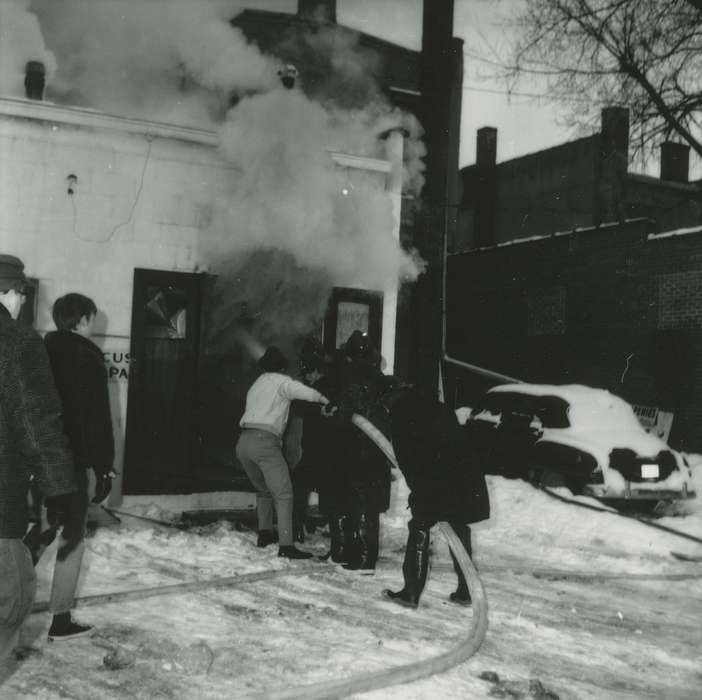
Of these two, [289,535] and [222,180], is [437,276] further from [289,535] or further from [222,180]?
[222,180]

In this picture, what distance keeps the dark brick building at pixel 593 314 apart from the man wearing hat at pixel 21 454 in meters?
14.9

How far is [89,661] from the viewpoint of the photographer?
4035mm

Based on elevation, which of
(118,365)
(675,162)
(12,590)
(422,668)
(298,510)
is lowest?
(422,668)

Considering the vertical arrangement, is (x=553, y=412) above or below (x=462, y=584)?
above

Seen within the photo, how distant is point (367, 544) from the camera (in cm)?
629

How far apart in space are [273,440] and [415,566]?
1.85 m

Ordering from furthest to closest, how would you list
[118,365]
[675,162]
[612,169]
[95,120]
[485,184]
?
[485,184]
[675,162]
[612,169]
[118,365]
[95,120]

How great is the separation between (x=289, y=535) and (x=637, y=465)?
5.22 m

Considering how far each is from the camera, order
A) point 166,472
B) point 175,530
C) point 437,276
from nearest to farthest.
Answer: point 437,276
point 175,530
point 166,472

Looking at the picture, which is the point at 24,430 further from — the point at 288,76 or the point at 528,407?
the point at 528,407

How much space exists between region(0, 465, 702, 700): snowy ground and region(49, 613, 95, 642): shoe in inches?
1.7

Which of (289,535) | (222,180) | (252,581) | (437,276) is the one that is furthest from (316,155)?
(252,581)

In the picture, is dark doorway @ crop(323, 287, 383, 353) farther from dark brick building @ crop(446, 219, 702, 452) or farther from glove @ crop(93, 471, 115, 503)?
dark brick building @ crop(446, 219, 702, 452)

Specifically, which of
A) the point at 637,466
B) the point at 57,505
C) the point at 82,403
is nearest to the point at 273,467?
the point at 82,403
